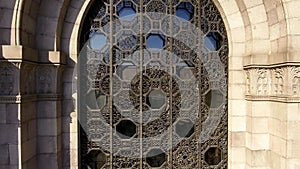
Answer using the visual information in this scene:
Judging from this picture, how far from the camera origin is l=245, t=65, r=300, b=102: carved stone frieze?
3600 mm

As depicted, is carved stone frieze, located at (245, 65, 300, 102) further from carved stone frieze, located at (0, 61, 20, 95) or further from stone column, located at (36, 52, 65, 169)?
carved stone frieze, located at (0, 61, 20, 95)

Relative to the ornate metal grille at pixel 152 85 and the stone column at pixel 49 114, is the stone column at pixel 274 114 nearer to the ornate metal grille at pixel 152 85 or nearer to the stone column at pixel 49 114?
the ornate metal grille at pixel 152 85

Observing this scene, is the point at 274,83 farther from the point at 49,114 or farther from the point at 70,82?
the point at 49,114

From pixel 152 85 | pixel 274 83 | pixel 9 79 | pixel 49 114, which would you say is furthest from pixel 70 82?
pixel 274 83

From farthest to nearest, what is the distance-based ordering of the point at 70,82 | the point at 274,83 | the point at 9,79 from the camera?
the point at 70,82
the point at 274,83
the point at 9,79

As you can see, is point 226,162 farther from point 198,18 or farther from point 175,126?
point 198,18

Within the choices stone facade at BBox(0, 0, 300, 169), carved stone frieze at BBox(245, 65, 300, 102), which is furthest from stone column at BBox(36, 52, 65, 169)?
carved stone frieze at BBox(245, 65, 300, 102)

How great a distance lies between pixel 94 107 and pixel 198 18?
7.33 ft

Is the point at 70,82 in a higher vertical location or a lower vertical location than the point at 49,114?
higher

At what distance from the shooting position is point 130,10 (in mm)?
4223

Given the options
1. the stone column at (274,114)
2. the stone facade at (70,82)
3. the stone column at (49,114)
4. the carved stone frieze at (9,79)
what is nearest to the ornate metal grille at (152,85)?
the stone facade at (70,82)

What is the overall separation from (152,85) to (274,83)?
185 cm

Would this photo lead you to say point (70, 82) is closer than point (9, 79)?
No

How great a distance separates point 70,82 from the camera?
4105 mm
